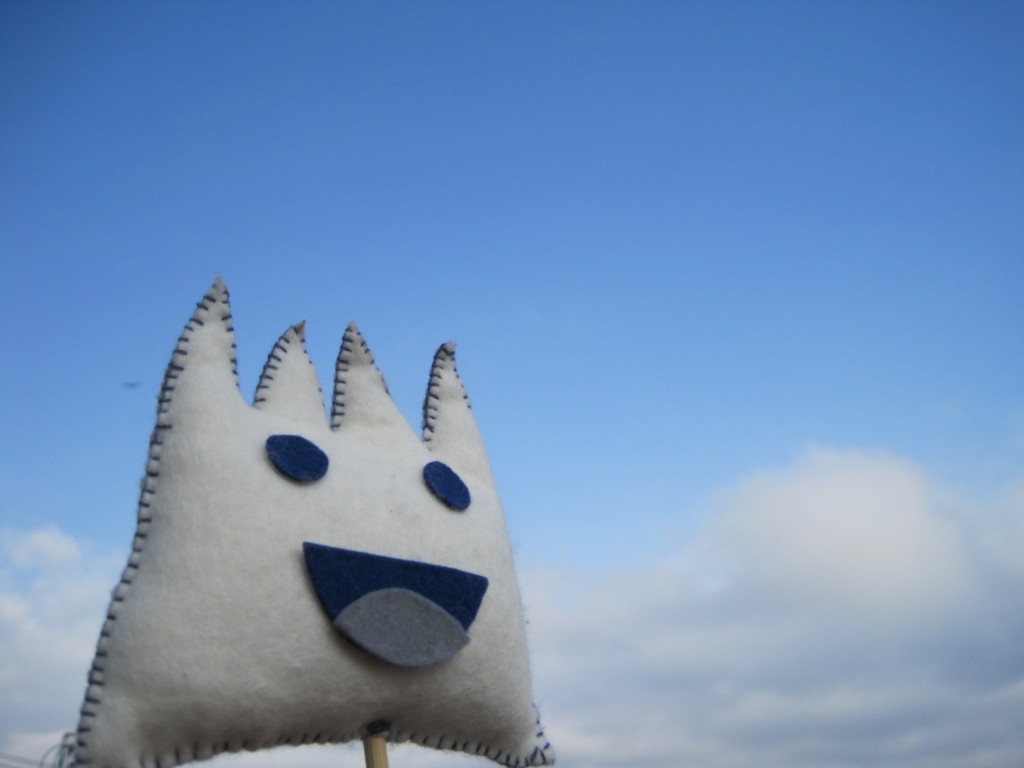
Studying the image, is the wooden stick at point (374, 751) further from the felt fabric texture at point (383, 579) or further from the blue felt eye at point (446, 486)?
the blue felt eye at point (446, 486)

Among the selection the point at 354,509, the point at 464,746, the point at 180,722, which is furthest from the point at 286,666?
the point at 464,746

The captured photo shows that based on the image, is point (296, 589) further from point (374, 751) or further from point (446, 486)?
point (446, 486)

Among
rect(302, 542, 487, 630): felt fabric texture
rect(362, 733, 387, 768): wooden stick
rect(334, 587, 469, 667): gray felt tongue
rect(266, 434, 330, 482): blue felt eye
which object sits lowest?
rect(362, 733, 387, 768): wooden stick

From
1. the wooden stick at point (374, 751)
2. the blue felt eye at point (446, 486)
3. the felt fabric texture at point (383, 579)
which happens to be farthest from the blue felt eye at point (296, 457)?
the wooden stick at point (374, 751)

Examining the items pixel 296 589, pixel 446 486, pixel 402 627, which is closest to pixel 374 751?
pixel 402 627

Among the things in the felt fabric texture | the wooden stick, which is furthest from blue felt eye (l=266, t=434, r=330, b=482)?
the wooden stick

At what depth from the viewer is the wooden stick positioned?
4301 millimetres

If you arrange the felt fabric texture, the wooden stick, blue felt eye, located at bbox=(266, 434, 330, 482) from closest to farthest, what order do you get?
the felt fabric texture < blue felt eye, located at bbox=(266, 434, 330, 482) < the wooden stick

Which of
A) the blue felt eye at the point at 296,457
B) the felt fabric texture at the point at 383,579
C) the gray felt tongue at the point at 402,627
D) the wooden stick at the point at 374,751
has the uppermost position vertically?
the blue felt eye at the point at 296,457

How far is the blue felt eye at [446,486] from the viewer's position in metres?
4.66

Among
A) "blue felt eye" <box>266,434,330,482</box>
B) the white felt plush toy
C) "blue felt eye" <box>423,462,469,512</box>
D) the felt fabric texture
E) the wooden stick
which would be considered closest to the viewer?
the white felt plush toy

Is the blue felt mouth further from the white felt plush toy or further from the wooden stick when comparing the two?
the wooden stick

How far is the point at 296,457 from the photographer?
4238 millimetres

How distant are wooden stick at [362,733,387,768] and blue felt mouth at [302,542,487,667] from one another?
430 millimetres
